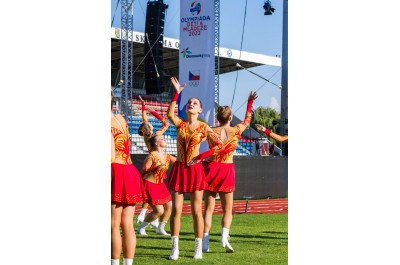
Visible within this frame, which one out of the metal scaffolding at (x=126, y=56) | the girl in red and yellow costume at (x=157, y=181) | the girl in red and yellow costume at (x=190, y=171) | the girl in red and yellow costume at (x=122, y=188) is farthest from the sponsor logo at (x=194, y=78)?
the girl in red and yellow costume at (x=122, y=188)

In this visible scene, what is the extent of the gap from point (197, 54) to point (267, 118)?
0.76 m

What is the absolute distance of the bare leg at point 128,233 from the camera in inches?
200

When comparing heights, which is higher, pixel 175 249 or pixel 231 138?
pixel 231 138

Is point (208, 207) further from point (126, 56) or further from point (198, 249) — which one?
point (126, 56)

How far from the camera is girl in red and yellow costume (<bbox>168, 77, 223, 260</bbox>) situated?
5.72 meters

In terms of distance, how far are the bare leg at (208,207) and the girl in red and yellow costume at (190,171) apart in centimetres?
13

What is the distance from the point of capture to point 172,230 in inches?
227

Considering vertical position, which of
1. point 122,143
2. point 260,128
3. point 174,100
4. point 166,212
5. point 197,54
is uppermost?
point 197,54

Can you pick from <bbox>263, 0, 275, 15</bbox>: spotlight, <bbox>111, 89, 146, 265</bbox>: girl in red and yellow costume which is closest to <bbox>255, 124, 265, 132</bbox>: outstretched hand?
<bbox>263, 0, 275, 15</bbox>: spotlight

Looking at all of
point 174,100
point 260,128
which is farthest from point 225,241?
point 174,100

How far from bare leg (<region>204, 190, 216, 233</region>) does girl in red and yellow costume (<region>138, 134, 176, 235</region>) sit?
23 centimetres

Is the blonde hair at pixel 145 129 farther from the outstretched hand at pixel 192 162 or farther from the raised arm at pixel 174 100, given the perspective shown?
the outstretched hand at pixel 192 162

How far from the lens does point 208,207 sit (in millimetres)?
6117
